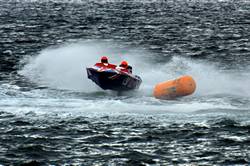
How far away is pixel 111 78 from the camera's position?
29.3 meters

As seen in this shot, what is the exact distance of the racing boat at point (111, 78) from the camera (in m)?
29.3

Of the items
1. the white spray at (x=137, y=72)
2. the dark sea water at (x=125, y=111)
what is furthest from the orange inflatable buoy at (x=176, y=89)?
the white spray at (x=137, y=72)

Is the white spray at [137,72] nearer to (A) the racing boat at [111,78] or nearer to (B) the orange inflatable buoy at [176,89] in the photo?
(A) the racing boat at [111,78]

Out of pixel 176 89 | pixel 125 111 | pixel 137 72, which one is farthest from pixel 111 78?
pixel 137 72

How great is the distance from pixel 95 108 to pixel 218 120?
5.03 meters

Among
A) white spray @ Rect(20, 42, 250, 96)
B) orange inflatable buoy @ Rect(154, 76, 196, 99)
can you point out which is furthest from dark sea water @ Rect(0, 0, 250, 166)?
orange inflatable buoy @ Rect(154, 76, 196, 99)

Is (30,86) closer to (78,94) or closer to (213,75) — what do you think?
(78,94)

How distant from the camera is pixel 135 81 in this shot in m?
30.4

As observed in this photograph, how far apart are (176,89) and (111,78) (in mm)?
3174

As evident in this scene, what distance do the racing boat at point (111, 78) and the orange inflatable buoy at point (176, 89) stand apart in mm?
1878

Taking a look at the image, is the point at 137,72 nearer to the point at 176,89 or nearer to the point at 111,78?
the point at 111,78

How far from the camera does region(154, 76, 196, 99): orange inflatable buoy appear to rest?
28.0m

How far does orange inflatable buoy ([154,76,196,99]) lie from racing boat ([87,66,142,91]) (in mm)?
1878

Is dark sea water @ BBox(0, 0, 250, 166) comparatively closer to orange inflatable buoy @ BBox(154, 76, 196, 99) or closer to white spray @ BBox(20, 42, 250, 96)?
white spray @ BBox(20, 42, 250, 96)
